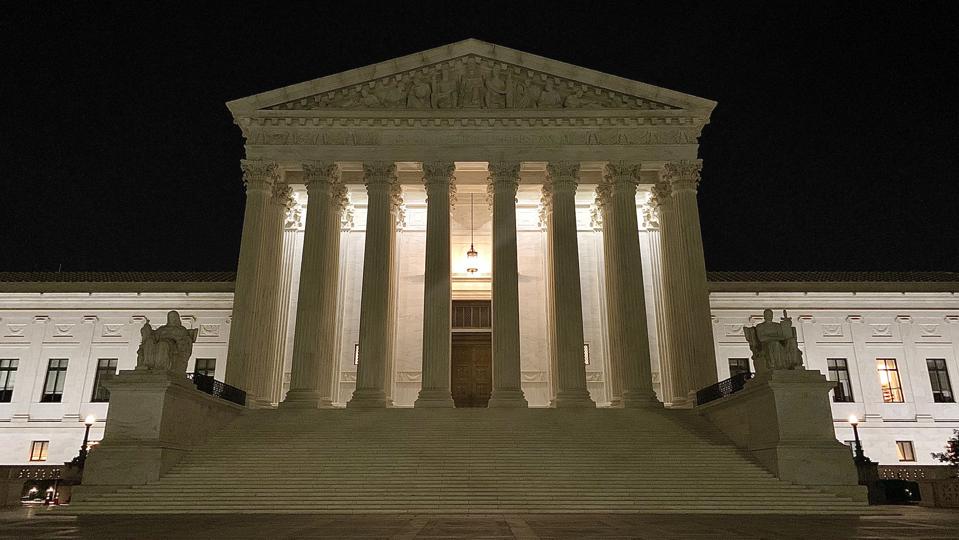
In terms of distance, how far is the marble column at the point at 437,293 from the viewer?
83.1 feet

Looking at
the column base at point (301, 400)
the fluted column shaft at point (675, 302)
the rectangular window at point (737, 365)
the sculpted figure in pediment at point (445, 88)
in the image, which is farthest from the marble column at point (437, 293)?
the rectangular window at point (737, 365)

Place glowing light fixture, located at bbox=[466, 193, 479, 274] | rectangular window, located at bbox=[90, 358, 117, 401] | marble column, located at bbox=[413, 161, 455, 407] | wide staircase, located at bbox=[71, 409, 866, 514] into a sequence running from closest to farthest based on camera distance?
Result: wide staircase, located at bbox=[71, 409, 866, 514] < marble column, located at bbox=[413, 161, 455, 407] < glowing light fixture, located at bbox=[466, 193, 479, 274] < rectangular window, located at bbox=[90, 358, 117, 401]

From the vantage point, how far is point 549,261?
30203 millimetres

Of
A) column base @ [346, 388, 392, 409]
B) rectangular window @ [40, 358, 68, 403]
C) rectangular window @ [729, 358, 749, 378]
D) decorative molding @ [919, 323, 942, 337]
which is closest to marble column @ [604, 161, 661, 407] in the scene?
column base @ [346, 388, 392, 409]

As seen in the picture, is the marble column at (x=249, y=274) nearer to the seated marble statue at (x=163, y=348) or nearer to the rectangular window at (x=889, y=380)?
the seated marble statue at (x=163, y=348)

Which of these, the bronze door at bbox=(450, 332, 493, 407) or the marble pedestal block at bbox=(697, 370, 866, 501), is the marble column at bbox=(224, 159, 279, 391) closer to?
the bronze door at bbox=(450, 332, 493, 407)

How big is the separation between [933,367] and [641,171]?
64.9 ft

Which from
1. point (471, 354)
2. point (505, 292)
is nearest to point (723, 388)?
point (505, 292)

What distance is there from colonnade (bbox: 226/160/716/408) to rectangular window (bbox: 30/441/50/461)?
47.2 feet

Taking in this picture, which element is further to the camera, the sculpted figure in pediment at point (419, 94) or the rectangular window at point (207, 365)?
the rectangular window at point (207, 365)

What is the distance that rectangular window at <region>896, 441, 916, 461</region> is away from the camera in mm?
33250

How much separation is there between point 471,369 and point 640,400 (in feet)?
33.3

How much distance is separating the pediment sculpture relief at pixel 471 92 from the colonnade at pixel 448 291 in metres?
2.75

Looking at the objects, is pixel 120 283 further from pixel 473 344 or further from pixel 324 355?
pixel 473 344
